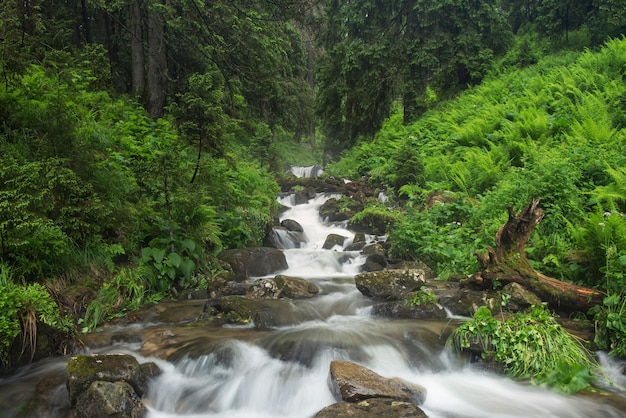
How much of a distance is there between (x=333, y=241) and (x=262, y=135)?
678 centimetres

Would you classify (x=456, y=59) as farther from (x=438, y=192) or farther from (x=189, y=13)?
(x=189, y=13)

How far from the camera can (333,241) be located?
11016 mm

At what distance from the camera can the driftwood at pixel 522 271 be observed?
5750mm

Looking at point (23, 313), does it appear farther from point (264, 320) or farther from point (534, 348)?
point (534, 348)

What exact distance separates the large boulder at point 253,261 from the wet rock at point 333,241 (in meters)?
1.75

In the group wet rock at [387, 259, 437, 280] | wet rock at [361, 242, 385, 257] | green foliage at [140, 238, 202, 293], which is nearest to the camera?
green foliage at [140, 238, 202, 293]

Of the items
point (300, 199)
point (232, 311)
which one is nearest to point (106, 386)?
point (232, 311)

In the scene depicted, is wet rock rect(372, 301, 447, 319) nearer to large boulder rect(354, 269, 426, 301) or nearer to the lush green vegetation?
large boulder rect(354, 269, 426, 301)

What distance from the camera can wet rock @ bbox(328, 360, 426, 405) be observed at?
14.0 feet

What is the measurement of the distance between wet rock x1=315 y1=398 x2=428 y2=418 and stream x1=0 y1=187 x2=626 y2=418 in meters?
0.45

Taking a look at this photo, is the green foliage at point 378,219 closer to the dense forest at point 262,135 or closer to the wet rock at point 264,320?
the dense forest at point 262,135

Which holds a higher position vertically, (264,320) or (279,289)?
(279,289)

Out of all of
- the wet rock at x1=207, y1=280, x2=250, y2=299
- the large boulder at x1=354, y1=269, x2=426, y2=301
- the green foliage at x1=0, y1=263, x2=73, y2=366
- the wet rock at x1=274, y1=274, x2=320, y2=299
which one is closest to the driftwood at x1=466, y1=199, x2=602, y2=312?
the large boulder at x1=354, y1=269, x2=426, y2=301

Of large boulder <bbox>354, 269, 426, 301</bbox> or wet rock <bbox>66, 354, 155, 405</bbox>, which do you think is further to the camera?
large boulder <bbox>354, 269, 426, 301</bbox>
